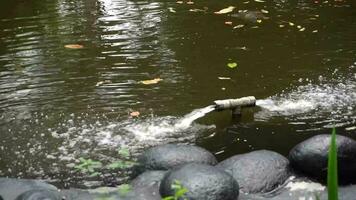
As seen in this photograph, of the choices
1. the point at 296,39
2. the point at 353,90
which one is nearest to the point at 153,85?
the point at 353,90

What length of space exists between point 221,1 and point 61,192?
273 inches

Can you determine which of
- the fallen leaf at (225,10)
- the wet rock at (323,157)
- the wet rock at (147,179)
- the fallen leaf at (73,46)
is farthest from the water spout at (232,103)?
the fallen leaf at (225,10)

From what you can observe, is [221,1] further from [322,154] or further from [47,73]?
[322,154]

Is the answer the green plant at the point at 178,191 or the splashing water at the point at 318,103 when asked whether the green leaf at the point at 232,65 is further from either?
the green plant at the point at 178,191

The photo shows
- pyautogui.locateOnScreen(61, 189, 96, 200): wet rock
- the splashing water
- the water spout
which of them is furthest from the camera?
the splashing water

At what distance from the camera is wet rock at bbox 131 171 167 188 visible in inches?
150

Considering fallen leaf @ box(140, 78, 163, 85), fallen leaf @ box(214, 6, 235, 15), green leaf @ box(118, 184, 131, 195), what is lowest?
fallen leaf @ box(214, 6, 235, 15)

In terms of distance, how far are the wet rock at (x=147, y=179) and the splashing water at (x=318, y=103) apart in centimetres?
162

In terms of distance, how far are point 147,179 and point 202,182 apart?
54 centimetres

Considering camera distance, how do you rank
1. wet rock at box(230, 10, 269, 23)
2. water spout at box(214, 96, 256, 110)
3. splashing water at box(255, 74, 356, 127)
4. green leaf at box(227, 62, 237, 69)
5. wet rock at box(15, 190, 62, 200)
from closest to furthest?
1. wet rock at box(15, 190, 62, 200)
2. water spout at box(214, 96, 256, 110)
3. splashing water at box(255, 74, 356, 127)
4. green leaf at box(227, 62, 237, 69)
5. wet rock at box(230, 10, 269, 23)

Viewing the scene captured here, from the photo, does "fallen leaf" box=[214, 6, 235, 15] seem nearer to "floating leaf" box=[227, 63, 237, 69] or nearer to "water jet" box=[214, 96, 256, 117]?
"floating leaf" box=[227, 63, 237, 69]

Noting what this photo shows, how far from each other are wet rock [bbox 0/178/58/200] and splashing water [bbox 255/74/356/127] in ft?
7.50

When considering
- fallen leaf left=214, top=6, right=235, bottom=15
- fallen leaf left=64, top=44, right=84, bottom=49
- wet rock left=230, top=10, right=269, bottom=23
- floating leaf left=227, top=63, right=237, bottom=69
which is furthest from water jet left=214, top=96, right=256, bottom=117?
fallen leaf left=214, top=6, right=235, bottom=15

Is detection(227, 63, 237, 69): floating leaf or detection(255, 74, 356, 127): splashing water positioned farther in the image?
detection(227, 63, 237, 69): floating leaf
